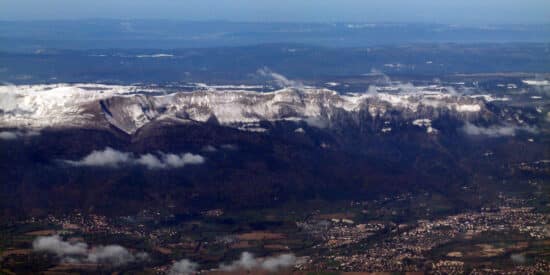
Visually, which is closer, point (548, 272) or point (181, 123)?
point (548, 272)

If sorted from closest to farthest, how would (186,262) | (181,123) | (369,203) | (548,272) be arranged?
1. (548,272)
2. (186,262)
3. (369,203)
4. (181,123)

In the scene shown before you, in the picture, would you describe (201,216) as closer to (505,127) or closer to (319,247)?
(319,247)

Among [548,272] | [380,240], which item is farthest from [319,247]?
[548,272]

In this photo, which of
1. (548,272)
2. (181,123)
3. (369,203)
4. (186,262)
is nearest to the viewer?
(548,272)

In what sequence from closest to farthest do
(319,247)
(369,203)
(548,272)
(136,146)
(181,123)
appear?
(548,272), (319,247), (369,203), (136,146), (181,123)

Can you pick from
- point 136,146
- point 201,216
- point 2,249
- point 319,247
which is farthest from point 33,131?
point 319,247

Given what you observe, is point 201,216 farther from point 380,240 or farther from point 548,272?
point 548,272
